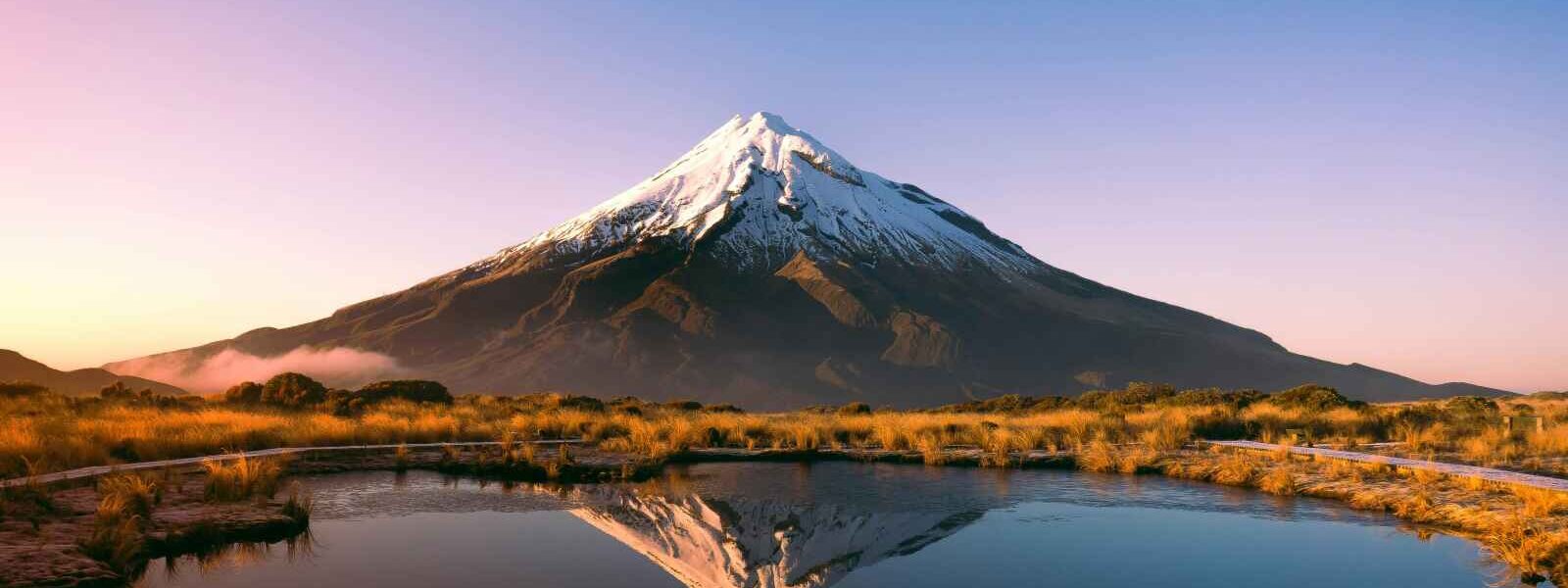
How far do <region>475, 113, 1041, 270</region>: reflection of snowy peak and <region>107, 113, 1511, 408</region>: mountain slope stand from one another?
0.46 metres

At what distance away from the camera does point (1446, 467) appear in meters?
16.1

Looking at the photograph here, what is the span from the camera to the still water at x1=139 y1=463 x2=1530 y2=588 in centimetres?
1010

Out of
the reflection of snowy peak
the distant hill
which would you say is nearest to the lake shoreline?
the distant hill

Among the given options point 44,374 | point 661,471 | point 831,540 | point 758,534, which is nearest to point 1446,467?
point 831,540

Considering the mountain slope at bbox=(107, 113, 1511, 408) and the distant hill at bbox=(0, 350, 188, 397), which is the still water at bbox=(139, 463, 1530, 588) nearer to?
the distant hill at bbox=(0, 350, 188, 397)

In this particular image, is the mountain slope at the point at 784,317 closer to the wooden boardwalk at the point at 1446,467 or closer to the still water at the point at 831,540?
the wooden boardwalk at the point at 1446,467

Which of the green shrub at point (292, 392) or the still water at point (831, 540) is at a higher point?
the green shrub at point (292, 392)

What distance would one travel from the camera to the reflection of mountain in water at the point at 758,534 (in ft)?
34.4

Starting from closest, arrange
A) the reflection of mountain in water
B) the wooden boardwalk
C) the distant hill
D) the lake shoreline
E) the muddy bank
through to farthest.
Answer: the muddy bank
the lake shoreline
the reflection of mountain in water
the wooden boardwalk
the distant hill

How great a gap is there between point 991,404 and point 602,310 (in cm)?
11013

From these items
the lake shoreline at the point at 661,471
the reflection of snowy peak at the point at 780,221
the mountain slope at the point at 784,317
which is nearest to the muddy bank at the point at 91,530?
the lake shoreline at the point at 661,471

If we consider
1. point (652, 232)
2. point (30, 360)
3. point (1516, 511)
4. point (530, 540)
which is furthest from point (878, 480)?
point (652, 232)

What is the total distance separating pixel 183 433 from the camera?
69.5 ft

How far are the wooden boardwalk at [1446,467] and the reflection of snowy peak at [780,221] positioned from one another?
148435 mm
